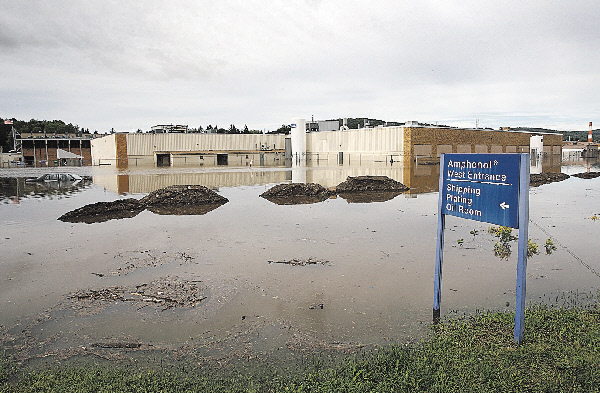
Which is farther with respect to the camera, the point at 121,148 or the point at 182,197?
the point at 121,148

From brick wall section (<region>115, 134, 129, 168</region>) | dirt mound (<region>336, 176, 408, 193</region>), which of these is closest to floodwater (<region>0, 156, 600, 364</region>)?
dirt mound (<region>336, 176, 408, 193</region>)

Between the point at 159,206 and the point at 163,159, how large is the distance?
52.7 metres

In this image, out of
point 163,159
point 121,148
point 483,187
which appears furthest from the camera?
point 163,159

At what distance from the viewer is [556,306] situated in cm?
571

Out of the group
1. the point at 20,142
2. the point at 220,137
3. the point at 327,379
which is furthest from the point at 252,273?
the point at 20,142

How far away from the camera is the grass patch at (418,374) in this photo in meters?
3.79

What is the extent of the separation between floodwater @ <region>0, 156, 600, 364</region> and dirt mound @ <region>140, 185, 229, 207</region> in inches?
99.5

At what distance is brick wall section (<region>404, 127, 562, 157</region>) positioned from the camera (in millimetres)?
50031

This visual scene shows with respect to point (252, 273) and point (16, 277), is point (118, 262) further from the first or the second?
point (252, 273)

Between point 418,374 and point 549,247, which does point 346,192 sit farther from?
point 418,374

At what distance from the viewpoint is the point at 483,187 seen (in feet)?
16.7

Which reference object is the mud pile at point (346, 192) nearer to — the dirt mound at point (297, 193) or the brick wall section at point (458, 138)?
the dirt mound at point (297, 193)

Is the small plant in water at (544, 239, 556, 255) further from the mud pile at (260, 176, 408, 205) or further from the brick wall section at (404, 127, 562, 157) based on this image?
the brick wall section at (404, 127, 562, 157)

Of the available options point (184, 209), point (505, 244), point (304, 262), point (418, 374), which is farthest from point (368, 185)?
point (418, 374)
